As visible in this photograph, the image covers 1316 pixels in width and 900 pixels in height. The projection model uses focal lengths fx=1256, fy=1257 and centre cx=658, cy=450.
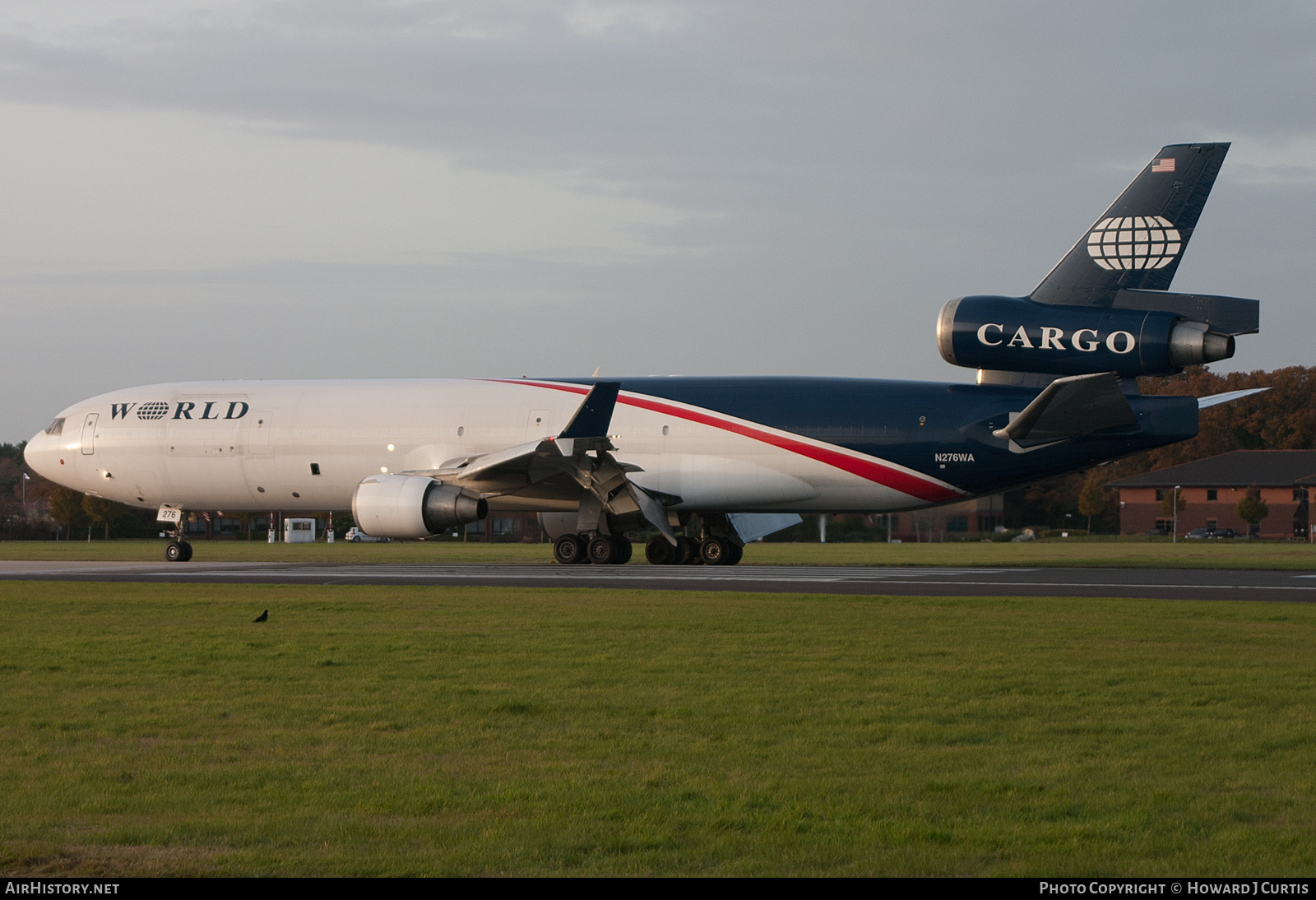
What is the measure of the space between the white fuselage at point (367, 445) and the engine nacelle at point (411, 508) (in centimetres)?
224

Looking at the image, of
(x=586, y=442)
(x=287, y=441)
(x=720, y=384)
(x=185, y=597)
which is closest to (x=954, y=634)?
(x=185, y=597)

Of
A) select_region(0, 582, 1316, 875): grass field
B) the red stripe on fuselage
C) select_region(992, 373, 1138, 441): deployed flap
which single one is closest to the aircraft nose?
the red stripe on fuselage

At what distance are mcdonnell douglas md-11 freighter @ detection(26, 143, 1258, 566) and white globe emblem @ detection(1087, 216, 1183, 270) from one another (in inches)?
1.6

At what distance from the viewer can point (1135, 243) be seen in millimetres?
26656

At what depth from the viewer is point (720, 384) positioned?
3052 cm

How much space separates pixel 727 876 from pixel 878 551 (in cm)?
3990

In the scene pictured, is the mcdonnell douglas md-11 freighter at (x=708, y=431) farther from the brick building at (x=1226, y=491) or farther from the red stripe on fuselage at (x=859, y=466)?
the brick building at (x=1226, y=491)

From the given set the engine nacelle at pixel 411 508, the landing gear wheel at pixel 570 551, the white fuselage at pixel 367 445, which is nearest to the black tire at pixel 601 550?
the landing gear wheel at pixel 570 551

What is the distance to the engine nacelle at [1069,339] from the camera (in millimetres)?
25312

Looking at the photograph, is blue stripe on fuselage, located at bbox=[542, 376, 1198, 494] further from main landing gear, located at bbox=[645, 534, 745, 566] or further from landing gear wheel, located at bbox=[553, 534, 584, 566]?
landing gear wheel, located at bbox=[553, 534, 584, 566]

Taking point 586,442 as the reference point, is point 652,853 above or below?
below

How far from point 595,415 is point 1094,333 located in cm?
1067

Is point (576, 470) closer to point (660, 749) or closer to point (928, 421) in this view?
point (928, 421)
